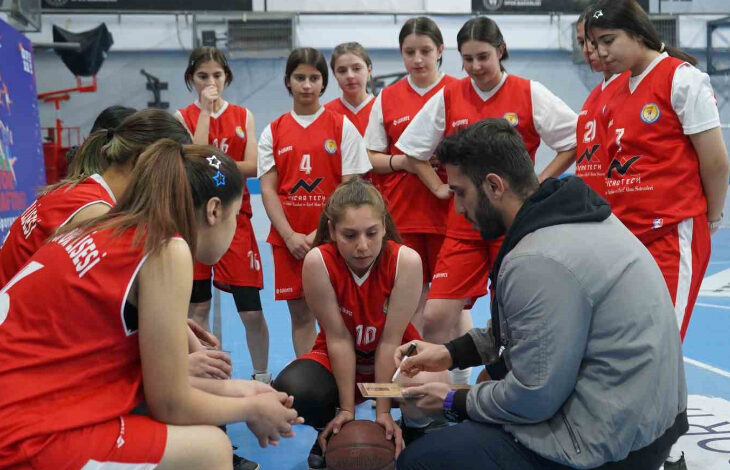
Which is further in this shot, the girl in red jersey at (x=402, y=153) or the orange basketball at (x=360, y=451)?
the girl in red jersey at (x=402, y=153)

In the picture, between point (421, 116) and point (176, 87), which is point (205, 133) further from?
point (176, 87)

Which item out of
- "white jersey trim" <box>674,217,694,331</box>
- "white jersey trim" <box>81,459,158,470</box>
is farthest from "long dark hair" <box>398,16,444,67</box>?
"white jersey trim" <box>81,459,158,470</box>

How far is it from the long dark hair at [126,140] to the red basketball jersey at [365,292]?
90 cm

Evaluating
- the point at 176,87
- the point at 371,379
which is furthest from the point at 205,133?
the point at 176,87

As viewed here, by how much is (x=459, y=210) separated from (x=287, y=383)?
1157 millimetres

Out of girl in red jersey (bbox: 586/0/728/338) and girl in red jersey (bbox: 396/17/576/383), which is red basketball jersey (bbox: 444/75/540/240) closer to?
girl in red jersey (bbox: 396/17/576/383)

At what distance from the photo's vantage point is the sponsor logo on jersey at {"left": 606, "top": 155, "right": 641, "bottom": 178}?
3113 millimetres

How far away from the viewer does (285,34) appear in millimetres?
12656

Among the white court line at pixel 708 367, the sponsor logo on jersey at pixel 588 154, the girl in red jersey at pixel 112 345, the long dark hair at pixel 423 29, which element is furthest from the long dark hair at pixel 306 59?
the white court line at pixel 708 367

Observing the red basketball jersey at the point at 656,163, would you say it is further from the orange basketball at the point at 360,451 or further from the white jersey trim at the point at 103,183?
the white jersey trim at the point at 103,183

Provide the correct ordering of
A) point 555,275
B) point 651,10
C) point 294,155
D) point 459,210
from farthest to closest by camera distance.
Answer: point 651,10 → point 294,155 → point 459,210 → point 555,275

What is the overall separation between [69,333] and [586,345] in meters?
1.31

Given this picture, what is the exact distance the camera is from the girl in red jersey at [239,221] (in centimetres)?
435

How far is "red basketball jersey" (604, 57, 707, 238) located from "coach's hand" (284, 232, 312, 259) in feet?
5.63
